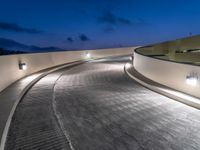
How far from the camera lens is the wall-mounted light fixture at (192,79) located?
22.9 feet

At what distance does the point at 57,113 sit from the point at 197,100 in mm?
4142

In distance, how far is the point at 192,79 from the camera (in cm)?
710

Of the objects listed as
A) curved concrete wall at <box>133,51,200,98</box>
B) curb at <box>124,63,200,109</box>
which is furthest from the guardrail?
curb at <box>124,63,200,109</box>

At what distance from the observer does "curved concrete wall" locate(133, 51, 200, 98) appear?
23.7 feet

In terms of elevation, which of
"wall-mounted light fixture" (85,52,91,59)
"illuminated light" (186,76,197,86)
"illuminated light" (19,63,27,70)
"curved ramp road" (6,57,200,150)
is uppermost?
"wall-mounted light fixture" (85,52,91,59)

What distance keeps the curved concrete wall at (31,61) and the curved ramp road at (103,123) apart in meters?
1.86

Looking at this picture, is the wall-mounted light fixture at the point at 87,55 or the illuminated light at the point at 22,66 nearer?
the illuminated light at the point at 22,66

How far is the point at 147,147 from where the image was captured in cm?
398

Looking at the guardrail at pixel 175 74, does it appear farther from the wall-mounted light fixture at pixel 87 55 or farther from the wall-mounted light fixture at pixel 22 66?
the wall-mounted light fixture at pixel 87 55

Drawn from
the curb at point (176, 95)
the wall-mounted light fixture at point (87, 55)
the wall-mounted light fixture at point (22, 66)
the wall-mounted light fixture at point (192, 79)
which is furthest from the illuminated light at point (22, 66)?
the wall-mounted light fixture at point (87, 55)

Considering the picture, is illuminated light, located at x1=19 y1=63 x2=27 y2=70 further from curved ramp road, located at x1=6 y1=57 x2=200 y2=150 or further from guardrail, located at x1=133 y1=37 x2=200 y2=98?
guardrail, located at x1=133 y1=37 x2=200 y2=98

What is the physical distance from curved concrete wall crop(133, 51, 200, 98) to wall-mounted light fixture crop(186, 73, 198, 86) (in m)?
0.10

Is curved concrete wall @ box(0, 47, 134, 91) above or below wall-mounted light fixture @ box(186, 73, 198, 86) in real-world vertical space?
above

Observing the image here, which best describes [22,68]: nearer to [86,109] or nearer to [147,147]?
[86,109]
